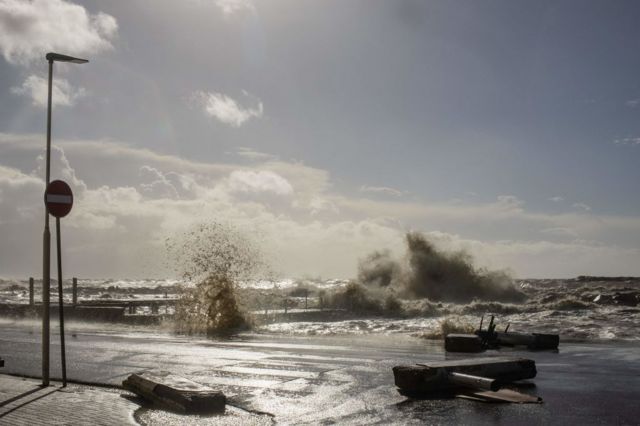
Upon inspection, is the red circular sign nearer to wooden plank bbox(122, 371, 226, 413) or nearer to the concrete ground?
the concrete ground

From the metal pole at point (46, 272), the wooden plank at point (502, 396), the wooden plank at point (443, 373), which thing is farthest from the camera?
the metal pole at point (46, 272)

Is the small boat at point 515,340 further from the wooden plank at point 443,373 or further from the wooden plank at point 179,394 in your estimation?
the wooden plank at point 179,394

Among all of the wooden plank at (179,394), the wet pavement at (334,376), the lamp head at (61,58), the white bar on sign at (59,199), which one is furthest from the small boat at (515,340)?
the lamp head at (61,58)

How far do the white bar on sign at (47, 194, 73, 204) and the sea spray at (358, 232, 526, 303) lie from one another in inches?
2269

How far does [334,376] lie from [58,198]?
514cm

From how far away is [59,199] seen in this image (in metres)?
9.27

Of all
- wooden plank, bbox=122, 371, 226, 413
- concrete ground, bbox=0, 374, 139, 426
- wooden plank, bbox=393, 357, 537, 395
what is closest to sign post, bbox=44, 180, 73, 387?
concrete ground, bbox=0, 374, 139, 426

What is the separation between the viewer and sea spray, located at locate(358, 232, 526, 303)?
65.2 metres

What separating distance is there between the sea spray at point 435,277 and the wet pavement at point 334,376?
4835cm

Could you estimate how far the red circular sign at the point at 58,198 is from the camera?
9.20 meters

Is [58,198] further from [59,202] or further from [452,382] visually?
[452,382]

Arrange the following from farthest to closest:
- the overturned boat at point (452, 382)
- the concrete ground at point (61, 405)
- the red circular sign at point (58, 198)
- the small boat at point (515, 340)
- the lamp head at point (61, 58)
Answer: the small boat at point (515, 340)
the lamp head at point (61, 58)
the red circular sign at point (58, 198)
the overturned boat at point (452, 382)
the concrete ground at point (61, 405)

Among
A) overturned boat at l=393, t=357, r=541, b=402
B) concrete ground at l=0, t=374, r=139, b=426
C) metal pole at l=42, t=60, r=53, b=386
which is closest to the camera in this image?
concrete ground at l=0, t=374, r=139, b=426

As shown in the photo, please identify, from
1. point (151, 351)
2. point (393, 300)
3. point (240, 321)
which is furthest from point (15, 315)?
point (393, 300)
